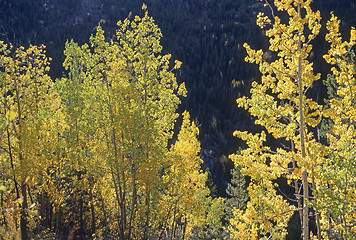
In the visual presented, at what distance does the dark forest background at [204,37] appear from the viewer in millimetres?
96625

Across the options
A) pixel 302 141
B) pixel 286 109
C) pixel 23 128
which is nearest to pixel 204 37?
pixel 23 128

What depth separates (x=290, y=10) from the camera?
16.7 ft

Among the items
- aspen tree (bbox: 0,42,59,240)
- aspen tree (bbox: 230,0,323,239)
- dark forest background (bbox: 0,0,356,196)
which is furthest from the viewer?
dark forest background (bbox: 0,0,356,196)

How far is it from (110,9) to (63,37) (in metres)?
47.8

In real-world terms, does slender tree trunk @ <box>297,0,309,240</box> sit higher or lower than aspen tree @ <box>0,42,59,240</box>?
lower

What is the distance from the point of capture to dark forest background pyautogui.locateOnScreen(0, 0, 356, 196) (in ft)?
317

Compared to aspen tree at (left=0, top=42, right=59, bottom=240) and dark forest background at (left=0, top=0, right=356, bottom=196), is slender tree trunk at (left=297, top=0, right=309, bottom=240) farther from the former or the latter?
dark forest background at (left=0, top=0, right=356, bottom=196)

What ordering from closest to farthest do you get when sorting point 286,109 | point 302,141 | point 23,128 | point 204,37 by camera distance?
point 302,141, point 286,109, point 23,128, point 204,37

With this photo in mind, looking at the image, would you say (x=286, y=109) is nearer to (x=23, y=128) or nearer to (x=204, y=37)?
(x=23, y=128)

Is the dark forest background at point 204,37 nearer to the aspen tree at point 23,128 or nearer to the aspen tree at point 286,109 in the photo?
the aspen tree at point 23,128

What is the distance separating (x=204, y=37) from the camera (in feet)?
481

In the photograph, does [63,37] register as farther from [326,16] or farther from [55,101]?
[55,101]

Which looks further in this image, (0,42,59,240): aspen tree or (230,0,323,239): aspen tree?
(0,42,59,240): aspen tree

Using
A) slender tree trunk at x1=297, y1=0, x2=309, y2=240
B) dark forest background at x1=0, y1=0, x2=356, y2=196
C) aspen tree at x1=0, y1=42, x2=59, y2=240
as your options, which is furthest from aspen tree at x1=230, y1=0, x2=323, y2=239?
dark forest background at x1=0, y1=0, x2=356, y2=196
